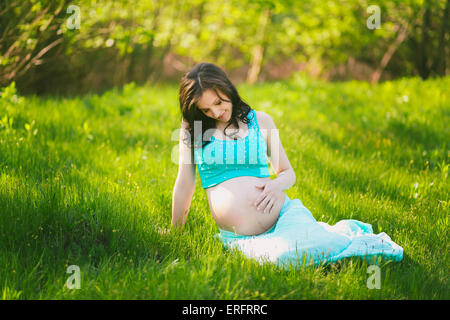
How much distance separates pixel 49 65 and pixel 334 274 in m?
6.39

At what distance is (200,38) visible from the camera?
1124cm

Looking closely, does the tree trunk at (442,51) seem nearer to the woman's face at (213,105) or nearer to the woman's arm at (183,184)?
the woman's face at (213,105)

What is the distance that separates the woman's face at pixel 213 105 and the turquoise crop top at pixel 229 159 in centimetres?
20

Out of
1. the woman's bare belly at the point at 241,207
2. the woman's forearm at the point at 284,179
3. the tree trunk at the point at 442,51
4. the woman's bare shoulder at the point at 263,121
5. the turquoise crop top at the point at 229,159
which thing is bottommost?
the woman's bare belly at the point at 241,207

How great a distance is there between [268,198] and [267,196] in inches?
0.6

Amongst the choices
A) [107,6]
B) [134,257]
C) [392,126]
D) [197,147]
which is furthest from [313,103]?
[134,257]

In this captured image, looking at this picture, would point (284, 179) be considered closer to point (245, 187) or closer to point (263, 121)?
point (245, 187)

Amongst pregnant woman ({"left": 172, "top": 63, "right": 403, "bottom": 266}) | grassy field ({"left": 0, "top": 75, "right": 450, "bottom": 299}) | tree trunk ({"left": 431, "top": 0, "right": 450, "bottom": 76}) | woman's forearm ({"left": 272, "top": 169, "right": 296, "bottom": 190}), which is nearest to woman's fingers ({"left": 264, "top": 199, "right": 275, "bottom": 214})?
pregnant woman ({"left": 172, "top": 63, "right": 403, "bottom": 266})

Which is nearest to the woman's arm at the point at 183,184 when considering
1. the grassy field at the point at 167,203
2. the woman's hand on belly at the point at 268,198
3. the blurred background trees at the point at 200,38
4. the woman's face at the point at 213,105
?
the grassy field at the point at 167,203

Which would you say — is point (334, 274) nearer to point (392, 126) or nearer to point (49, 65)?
point (392, 126)

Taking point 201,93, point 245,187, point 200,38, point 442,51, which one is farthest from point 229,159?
point 200,38

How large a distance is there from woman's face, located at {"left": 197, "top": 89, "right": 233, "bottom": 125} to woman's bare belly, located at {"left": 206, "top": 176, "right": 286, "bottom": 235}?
17.2 inches

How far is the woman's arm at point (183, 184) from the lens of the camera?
266 cm

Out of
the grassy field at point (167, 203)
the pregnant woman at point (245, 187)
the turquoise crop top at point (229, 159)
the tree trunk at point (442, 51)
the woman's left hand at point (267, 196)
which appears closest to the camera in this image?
the grassy field at point (167, 203)
